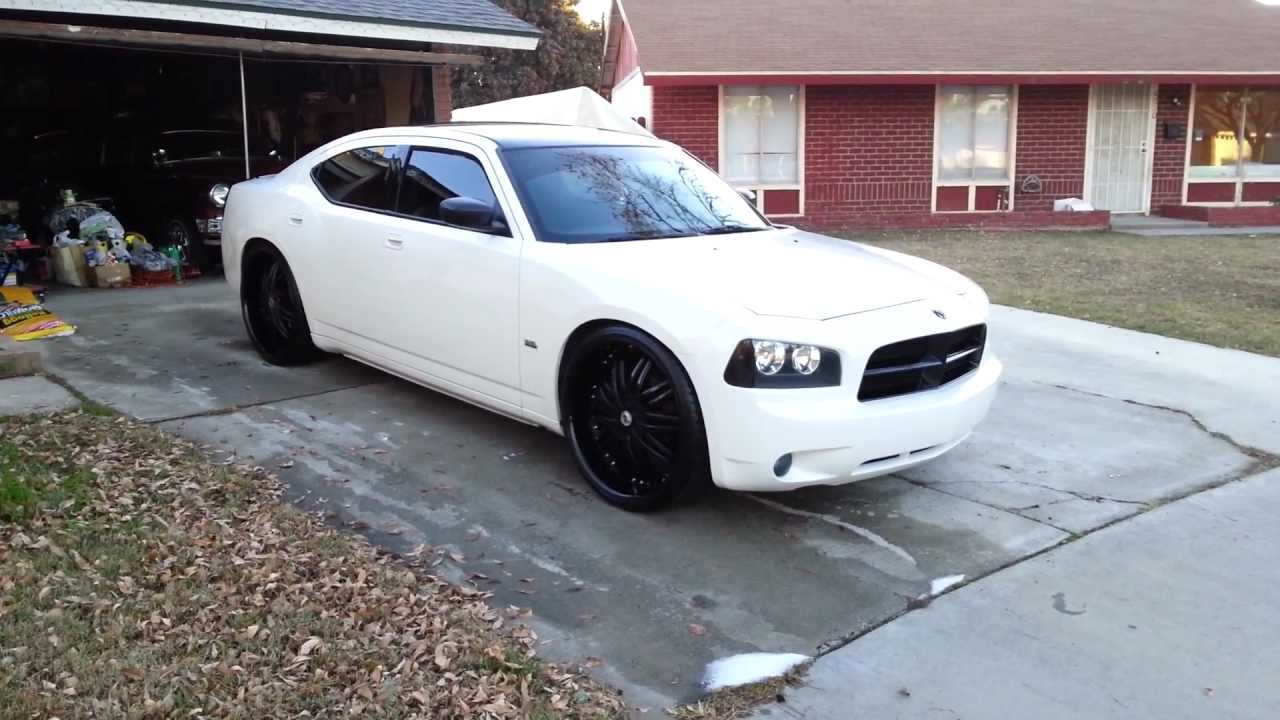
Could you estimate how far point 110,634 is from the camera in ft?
11.6

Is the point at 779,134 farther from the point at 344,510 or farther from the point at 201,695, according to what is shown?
the point at 201,695

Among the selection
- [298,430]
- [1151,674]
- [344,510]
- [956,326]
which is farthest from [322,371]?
[1151,674]

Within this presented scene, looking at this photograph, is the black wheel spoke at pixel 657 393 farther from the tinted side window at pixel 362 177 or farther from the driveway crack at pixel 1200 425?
the driveway crack at pixel 1200 425

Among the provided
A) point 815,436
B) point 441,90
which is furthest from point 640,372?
point 441,90

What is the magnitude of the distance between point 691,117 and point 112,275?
11533 millimetres

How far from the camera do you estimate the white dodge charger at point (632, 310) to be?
430cm

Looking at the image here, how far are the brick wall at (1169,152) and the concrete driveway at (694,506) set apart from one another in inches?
597

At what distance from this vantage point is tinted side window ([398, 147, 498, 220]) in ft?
18.3

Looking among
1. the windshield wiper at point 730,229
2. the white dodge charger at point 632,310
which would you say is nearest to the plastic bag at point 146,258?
the white dodge charger at point 632,310

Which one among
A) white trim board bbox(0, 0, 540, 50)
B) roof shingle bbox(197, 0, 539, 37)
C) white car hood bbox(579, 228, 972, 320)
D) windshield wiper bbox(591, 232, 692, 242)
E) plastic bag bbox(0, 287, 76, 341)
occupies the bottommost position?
plastic bag bbox(0, 287, 76, 341)

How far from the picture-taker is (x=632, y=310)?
4574 millimetres

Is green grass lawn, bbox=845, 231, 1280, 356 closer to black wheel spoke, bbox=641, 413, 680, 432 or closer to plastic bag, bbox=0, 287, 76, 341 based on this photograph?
black wheel spoke, bbox=641, 413, 680, 432

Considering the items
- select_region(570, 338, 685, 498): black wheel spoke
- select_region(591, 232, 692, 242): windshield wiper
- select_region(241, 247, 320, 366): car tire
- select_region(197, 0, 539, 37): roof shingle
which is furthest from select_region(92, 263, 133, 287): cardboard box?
select_region(570, 338, 685, 498): black wheel spoke

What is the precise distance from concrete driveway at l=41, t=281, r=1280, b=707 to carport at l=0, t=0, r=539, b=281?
386 centimetres
